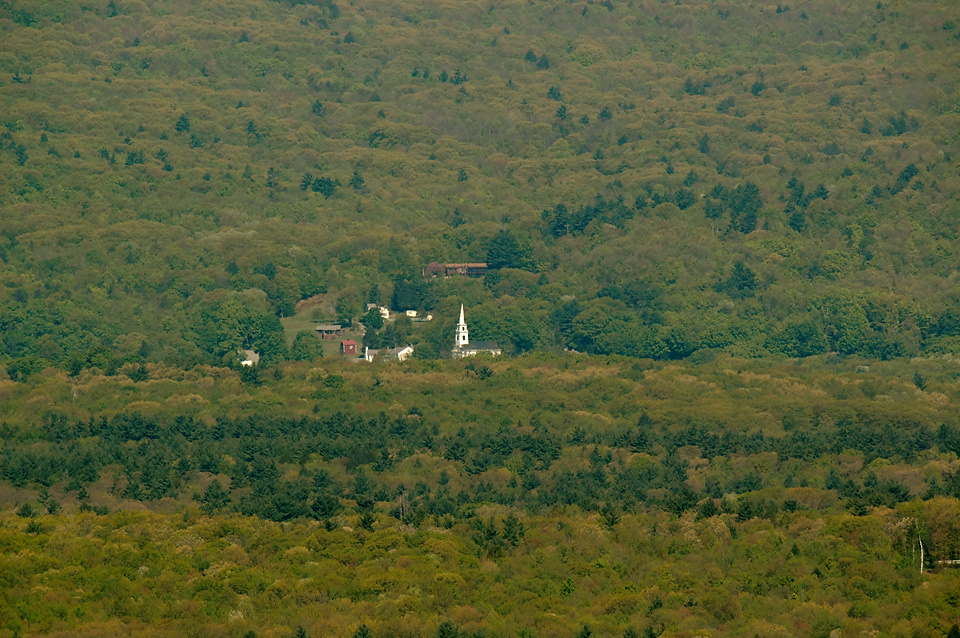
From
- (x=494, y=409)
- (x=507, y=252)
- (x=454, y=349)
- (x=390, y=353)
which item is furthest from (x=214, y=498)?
(x=507, y=252)

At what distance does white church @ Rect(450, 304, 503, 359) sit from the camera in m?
157

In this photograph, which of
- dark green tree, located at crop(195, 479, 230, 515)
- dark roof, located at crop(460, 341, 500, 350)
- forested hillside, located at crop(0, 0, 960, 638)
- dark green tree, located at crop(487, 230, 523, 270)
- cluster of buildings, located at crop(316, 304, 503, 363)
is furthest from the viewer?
dark green tree, located at crop(487, 230, 523, 270)

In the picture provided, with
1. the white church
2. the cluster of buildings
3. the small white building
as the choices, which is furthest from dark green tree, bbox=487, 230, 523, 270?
the small white building

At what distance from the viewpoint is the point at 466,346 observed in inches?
6245

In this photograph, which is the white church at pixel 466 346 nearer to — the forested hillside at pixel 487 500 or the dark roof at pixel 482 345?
the dark roof at pixel 482 345

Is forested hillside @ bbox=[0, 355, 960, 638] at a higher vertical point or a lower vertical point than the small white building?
higher

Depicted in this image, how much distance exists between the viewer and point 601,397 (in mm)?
135875

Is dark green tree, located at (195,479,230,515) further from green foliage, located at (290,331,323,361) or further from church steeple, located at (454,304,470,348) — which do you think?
church steeple, located at (454,304,470,348)

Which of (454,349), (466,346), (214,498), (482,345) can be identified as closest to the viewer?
(214,498)

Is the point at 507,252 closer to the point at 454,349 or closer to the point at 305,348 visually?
the point at 454,349

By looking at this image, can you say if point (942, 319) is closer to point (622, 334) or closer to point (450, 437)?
point (622, 334)

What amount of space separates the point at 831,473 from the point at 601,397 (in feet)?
96.6

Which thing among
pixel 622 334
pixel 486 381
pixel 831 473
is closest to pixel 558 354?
pixel 622 334

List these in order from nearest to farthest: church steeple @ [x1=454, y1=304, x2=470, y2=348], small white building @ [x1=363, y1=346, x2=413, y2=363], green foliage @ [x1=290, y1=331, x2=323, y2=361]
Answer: small white building @ [x1=363, y1=346, x2=413, y2=363]
green foliage @ [x1=290, y1=331, x2=323, y2=361]
church steeple @ [x1=454, y1=304, x2=470, y2=348]
